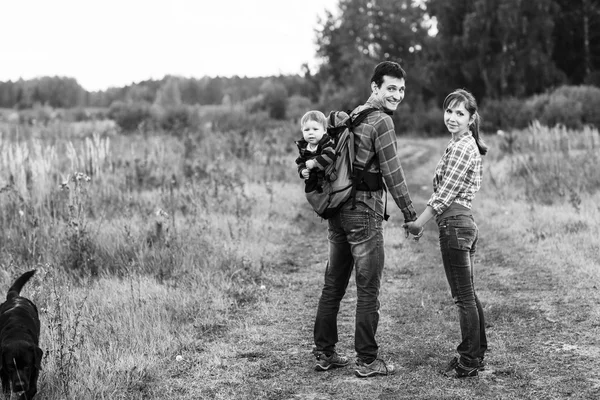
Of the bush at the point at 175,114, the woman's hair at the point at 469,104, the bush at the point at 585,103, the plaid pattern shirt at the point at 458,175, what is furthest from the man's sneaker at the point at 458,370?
the bush at the point at 175,114

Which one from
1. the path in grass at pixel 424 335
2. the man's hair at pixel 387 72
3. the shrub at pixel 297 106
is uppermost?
the shrub at pixel 297 106

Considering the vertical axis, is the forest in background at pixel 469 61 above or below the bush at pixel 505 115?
above

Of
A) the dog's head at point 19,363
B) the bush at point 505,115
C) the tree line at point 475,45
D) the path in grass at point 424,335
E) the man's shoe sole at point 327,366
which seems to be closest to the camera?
the dog's head at point 19,363

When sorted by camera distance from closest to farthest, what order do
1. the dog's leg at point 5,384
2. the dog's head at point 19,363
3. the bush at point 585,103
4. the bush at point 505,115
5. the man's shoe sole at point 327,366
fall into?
the dog's head at point 19,363
the dog's leg at point 5,384
the man's shoe sole at point 327,366
the bush at point 585,103
the bush at point 505,115

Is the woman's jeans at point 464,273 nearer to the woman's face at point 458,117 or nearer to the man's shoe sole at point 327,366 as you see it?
the woman's face at point 458,117

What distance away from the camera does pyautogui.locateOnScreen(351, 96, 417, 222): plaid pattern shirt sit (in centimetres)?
421

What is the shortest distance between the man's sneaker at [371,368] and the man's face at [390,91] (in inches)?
72.0

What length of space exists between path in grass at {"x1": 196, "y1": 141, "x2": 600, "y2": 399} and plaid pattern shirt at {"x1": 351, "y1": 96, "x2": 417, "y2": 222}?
126 centimetres

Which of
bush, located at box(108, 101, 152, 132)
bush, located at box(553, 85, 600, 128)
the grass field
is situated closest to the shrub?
bush, located at box(108, 101, 152, 132)

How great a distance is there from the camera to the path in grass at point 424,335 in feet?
13.8

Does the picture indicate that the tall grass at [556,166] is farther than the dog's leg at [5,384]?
Yes

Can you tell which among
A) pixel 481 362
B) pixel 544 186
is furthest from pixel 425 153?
pixel 481 362

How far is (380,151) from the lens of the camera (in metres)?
4.23

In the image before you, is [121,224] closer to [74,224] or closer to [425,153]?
[74,224]
